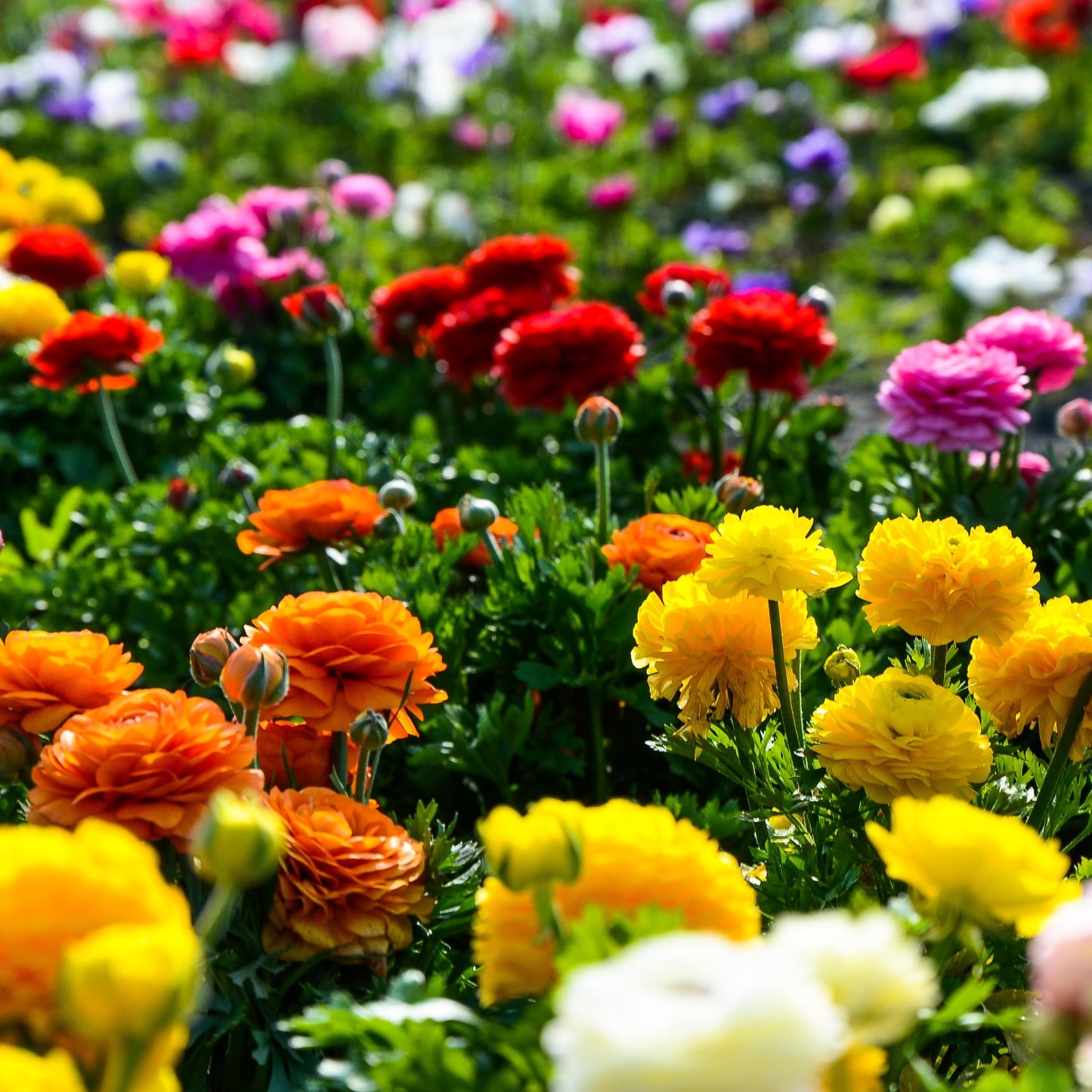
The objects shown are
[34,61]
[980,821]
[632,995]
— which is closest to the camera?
[632,995]

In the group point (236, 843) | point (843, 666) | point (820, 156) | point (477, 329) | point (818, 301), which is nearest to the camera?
point (236, 843)

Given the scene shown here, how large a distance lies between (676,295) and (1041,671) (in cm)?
132

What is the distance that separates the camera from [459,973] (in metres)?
1.39

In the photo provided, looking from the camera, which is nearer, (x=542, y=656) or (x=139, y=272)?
(x=542, y=656)

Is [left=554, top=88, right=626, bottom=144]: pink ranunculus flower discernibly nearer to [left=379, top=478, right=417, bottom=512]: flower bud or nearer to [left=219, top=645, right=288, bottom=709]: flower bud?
[left=379, top=478, right=417, bottom=512]: flower bud

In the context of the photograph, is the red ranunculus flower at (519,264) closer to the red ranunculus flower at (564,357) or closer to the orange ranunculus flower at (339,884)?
the red ranunculus flower at (564,357)

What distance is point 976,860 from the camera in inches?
32.8

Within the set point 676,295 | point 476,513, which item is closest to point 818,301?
point 676,295

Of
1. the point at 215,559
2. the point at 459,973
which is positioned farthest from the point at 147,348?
the point at 459,973

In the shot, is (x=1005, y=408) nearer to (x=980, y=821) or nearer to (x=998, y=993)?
(x=998, y=993)

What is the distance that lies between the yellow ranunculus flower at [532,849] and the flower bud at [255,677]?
0.37 m

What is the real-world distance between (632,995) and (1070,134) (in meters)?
5.24

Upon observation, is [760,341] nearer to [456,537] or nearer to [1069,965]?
[456,537]

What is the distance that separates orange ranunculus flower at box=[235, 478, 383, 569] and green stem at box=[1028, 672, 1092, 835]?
88 centimetres
